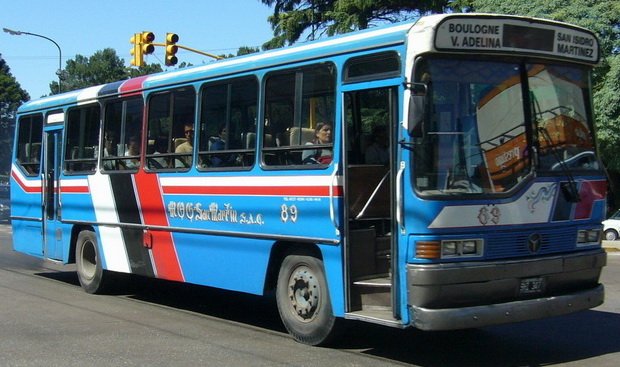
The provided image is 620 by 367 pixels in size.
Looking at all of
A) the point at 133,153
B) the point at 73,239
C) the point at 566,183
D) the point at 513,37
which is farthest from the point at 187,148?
the point at 566,183

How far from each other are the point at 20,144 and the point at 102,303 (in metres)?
4.28

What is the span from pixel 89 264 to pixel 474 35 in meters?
7.38

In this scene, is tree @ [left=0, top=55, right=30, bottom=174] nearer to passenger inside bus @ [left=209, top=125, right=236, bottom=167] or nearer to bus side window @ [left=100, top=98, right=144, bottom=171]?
bus side window @ [left=100, top=98, right=144, bottom=171]

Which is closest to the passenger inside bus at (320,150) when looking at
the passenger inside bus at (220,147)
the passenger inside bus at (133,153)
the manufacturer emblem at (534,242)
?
the passenger inside bus at (220,147)

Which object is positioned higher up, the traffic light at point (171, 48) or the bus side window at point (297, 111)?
the traffic light at point (171, 48)

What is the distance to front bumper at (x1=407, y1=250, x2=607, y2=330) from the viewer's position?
6.46m

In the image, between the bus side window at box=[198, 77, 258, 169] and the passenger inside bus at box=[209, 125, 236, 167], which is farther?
the passenger inside bus at box=[209, 125, 236, 167]

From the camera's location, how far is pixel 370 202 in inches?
300

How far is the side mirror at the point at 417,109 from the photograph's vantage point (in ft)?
21.1

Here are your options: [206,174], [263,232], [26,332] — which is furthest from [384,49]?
[26,332]

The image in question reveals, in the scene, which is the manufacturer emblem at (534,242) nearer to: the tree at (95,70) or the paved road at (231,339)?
the paved road at (231,339)

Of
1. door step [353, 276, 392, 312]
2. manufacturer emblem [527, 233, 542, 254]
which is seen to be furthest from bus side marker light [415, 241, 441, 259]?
manufacturer emblem [527, 233, 542, 254]

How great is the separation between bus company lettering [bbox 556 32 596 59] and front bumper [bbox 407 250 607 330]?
6.33ft

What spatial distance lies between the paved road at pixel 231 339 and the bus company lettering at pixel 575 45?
2.87m
